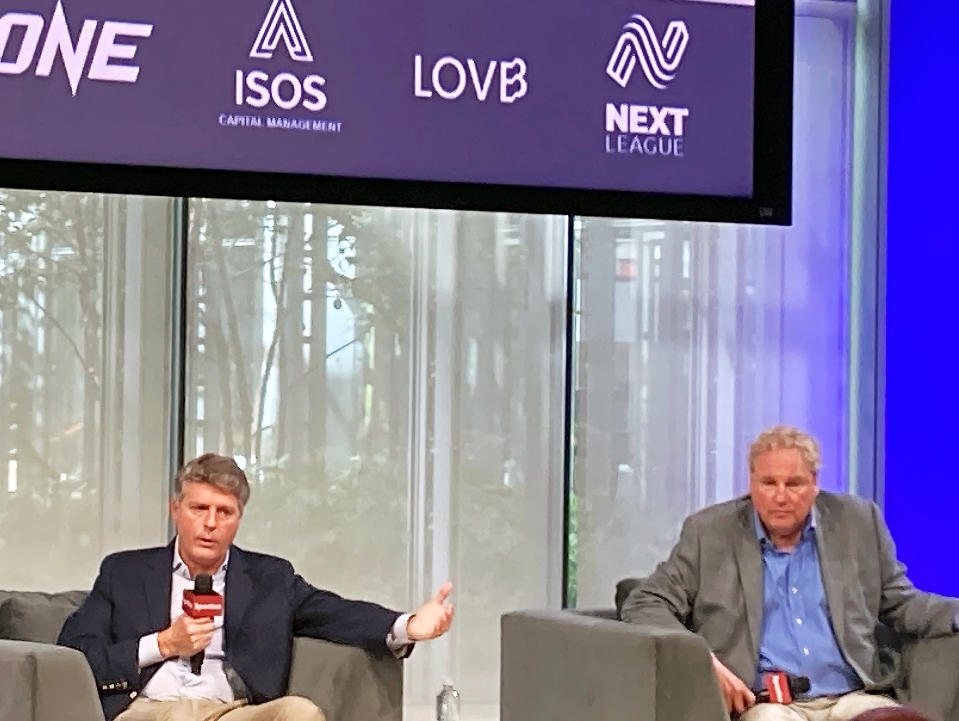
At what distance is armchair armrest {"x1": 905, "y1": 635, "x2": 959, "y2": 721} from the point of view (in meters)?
3.96

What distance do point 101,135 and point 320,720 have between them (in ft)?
5.66

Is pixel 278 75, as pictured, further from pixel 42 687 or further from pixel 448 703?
Answer: pixel 448 703

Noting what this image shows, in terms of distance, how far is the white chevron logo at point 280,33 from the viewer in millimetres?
4453

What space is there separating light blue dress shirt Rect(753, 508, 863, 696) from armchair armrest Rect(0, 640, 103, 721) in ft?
5.42

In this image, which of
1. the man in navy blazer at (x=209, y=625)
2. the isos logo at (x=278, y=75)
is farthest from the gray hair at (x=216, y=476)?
the isos logo at (x=278, y=75)

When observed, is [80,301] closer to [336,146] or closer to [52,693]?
[336,146]

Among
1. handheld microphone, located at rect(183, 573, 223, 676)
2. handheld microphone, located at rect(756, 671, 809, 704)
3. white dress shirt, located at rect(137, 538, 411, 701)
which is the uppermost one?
handheld microphone, located at rect(183, 573, 223, 676)

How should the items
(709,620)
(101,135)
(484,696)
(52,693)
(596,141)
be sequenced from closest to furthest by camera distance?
(52,693), (709,620), (101,135), (596,141), (484,696)

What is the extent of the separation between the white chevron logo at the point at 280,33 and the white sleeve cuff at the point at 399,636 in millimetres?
1645

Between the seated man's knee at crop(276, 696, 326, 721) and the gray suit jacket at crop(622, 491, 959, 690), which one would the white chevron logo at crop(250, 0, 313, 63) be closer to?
the gray suit jacket at crop(622, 491, 959, 690)

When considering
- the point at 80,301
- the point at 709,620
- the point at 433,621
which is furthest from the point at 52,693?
the point at 80,301

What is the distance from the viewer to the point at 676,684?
3.61 m

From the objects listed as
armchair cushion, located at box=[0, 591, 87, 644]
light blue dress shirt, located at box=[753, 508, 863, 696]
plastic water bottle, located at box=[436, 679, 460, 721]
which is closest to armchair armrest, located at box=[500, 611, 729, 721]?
light blue dress shirt, located at box=[753, 508, 863, 696]

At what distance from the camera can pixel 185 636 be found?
3.55 m
